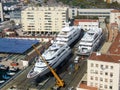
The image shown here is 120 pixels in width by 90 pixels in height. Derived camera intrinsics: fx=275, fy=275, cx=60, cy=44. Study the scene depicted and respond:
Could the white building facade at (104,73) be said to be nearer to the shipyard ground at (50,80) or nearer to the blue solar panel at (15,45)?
the shipyard ground at (50,80)

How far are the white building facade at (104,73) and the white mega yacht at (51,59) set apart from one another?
6.11 metres

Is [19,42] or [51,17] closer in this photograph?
[19,42]

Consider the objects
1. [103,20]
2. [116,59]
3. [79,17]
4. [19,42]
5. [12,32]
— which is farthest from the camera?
[79,17]

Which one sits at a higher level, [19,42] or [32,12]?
[32,12]

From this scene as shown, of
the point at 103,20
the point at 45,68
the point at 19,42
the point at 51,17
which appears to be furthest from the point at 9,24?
the point at 45,68

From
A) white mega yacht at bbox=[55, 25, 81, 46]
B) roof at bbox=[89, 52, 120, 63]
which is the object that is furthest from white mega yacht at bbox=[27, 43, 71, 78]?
roof at bbox=[89, 52, 120, 63]

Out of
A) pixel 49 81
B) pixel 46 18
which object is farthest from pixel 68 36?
pixel 49 81

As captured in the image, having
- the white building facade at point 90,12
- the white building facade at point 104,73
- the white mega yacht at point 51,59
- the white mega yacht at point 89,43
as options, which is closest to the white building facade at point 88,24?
the white building facade at point 90,12

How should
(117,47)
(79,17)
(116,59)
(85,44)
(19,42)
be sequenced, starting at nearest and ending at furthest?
(116,59), (117,47), (85,44), (19,42), (79,17)

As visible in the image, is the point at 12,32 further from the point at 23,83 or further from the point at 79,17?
the point at 23,83

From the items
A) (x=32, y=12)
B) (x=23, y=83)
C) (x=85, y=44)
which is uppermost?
(x=32, y=12)

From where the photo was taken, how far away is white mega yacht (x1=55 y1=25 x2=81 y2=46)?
101 feet

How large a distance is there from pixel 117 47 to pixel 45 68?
6.30 m

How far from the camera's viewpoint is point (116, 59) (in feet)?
57.6
